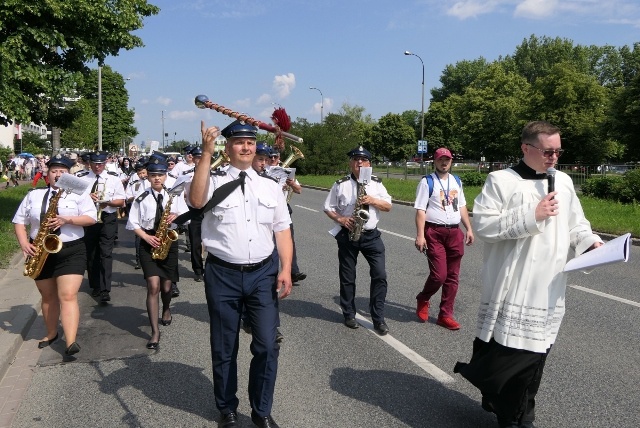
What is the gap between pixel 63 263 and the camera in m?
5.82

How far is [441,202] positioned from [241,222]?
3310 mm

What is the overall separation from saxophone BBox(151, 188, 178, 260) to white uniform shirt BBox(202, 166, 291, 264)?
2408 millimetres

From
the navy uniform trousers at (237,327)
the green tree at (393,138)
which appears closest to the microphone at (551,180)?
the navy uniform trousers at (237,327)

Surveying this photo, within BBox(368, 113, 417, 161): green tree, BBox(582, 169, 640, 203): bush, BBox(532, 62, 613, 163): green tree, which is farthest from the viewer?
BBox(368, 113, 417, 161): green tree

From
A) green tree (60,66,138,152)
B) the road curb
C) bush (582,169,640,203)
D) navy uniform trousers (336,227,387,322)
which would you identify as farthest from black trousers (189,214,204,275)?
green tree (60,66,138,152)

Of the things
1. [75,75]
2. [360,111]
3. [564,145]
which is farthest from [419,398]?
[360,111]

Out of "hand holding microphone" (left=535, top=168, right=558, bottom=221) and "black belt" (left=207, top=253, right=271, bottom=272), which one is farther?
"black belt" (left=207, top=253, right=271, bottom=272)

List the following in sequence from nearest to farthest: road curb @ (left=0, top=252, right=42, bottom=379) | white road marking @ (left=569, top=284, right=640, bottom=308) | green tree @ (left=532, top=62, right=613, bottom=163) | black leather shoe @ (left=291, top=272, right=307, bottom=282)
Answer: road curb @ (left=0, top=252, right=42, bottom=379) → white road marking @ (left=569, top=284, right=640, bottom=308) → black leather shoe @ (left=291, top=272, right=307, bottom=282) → green tree @ (left=532, top=62, right=613, bottom=163)

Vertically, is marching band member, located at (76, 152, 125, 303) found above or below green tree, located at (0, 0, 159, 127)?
below

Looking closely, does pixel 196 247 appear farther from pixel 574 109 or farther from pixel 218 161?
pixel 574 109

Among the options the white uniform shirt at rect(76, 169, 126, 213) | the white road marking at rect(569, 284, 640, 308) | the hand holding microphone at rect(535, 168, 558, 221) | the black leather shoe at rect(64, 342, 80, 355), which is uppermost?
the hand holding microphone at rect(535, 168, 558, 221)

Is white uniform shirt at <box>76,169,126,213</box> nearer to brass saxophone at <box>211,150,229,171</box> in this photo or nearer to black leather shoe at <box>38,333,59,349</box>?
black leather shoe at <box>38,333,59,349</box>

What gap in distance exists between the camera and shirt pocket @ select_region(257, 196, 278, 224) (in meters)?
4.12

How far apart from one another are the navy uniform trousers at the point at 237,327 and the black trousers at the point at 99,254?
15.5 ft
